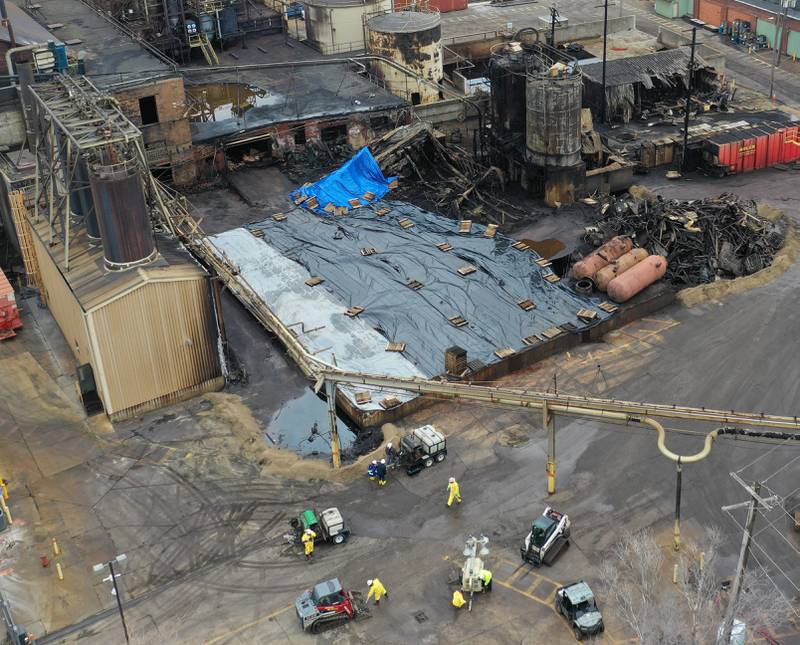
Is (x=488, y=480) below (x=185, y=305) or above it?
below

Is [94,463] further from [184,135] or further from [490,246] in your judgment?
[184,135]

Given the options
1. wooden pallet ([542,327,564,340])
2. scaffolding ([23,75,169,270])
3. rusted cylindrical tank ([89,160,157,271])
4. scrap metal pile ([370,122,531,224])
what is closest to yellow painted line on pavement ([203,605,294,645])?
rusted cylindrical tank ([89,160,157,271])

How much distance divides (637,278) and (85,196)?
26.5 metres

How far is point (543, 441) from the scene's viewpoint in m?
44.0

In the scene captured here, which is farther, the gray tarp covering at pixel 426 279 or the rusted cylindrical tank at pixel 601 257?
the rusted cylindrical tank at pixel 601 257

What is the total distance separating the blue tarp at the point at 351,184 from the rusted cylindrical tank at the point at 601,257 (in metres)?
14.7

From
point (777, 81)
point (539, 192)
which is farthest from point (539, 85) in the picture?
point (777, 81)

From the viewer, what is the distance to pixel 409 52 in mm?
75188

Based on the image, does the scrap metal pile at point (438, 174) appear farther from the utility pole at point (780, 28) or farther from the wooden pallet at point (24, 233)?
the utility pole at point (780, 28)

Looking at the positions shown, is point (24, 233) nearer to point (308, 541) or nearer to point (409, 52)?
point (308, 541)

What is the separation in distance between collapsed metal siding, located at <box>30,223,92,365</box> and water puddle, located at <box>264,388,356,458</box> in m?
8.63

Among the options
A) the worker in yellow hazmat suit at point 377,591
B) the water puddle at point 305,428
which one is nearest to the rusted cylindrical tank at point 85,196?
the water puddle at point 305,428

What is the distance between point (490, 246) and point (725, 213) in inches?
498

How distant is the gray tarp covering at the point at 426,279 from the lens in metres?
50.3
